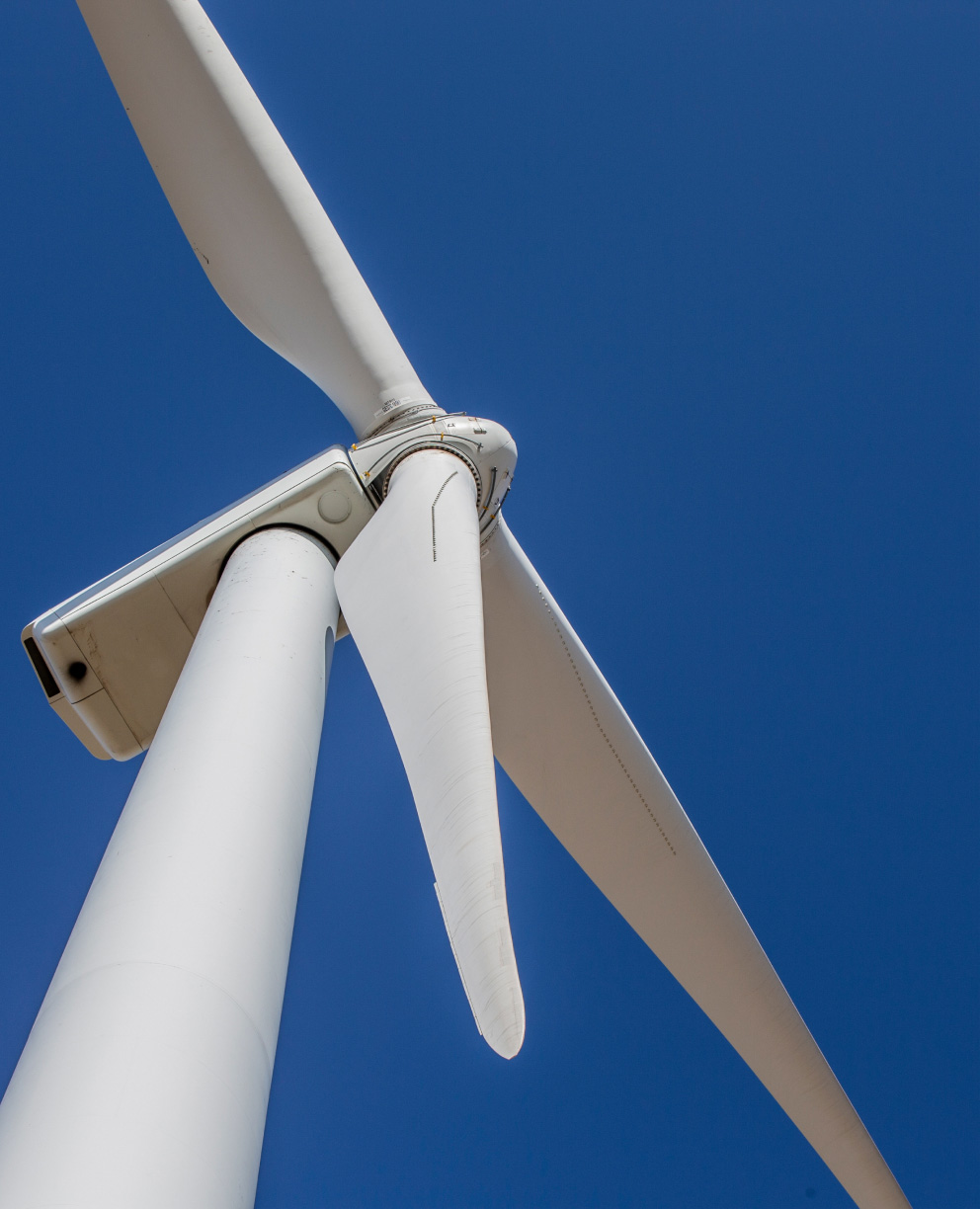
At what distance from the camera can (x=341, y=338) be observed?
26.1 feet

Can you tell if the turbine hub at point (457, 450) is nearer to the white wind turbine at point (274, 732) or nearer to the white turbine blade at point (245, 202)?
the white wind turbine at point (274, 732)

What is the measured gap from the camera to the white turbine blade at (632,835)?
7.89 m

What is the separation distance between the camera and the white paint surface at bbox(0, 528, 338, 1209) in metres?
2.18

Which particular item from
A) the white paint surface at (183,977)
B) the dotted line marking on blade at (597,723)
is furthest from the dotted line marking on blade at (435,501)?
the dotted line marking on blade at (597,723)

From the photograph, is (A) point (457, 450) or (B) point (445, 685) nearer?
(B) point (445, 685)

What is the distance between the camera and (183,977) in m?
2.66

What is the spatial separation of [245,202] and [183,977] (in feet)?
22.8

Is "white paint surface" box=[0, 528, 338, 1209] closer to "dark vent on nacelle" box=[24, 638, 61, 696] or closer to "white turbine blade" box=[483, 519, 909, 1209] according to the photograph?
"dark vent on nacelle" box=[24, 638, 61, 696]

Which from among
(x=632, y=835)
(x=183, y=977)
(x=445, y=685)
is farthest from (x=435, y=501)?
(x=632, y=835)

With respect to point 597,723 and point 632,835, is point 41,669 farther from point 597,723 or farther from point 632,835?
point 632,835

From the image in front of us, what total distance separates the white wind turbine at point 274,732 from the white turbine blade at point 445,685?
0.02 metres

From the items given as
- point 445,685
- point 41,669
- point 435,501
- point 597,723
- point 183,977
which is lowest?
point 183,977

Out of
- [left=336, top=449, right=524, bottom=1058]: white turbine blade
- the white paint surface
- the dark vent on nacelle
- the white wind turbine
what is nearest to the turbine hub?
the white wind turbine

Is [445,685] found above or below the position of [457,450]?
below
